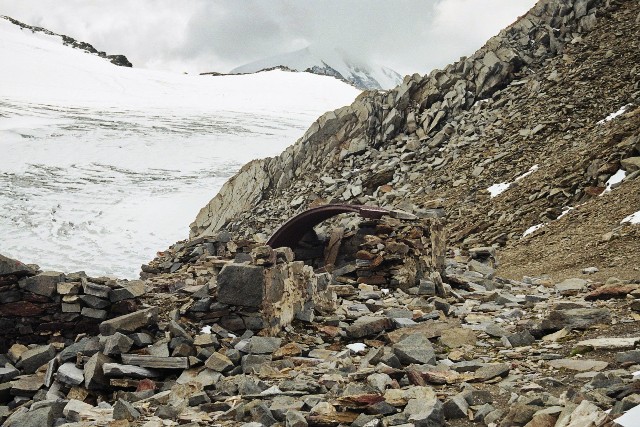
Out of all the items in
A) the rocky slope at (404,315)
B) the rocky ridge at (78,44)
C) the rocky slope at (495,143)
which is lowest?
the rocky slope at (404,315)

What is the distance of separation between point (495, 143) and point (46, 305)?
1810 centimetres

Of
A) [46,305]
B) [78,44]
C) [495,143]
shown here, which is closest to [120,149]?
[495,143]

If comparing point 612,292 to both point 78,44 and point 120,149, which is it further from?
point 78,44

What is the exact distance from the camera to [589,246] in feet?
42.7

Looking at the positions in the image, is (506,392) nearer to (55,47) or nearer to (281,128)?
(281,128)

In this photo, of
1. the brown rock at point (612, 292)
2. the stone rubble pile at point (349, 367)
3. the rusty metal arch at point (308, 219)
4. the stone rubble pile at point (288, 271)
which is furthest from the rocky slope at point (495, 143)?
the stone rubble pile at point (349, 367)

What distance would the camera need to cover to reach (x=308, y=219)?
44.7 ft

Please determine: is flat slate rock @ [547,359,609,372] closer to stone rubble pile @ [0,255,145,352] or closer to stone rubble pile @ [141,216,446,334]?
stone rubble pile @ [141,216,446,334]

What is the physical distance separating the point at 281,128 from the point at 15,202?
25964mm

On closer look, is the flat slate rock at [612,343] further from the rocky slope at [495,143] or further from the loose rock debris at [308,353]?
the rocky slope at [495,143]

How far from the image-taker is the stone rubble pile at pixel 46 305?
8164 millimetres

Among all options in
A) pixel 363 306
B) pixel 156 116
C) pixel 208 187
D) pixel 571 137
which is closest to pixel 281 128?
pixel 156 116

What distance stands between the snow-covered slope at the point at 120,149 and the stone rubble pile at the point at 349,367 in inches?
669

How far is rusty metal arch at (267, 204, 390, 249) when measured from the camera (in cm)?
1259
